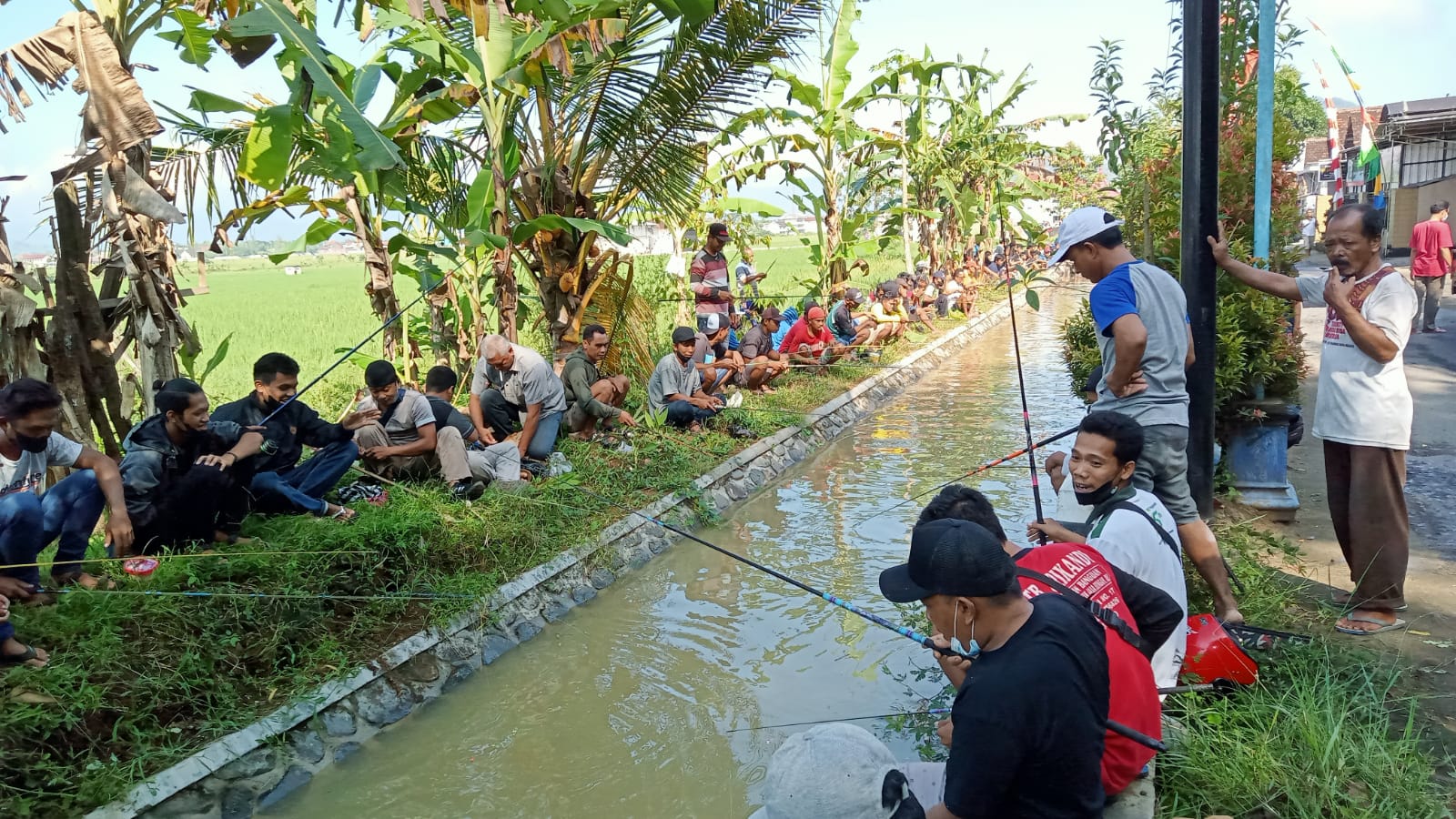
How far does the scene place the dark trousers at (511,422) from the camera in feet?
24.5

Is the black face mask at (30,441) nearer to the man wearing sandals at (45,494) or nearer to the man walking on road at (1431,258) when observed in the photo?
the man wearing sandals at (45,494)

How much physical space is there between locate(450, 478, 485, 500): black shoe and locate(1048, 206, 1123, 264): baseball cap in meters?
4.21

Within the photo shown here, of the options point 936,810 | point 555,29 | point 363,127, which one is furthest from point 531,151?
point 936,810

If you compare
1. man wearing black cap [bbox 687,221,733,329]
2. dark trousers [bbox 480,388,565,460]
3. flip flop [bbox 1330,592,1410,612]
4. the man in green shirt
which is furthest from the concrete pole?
man wearing black cap [bbox 687,221,733,329]

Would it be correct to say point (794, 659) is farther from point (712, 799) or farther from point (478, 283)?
point (478, 283)

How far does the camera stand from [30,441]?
174 inches

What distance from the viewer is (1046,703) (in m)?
2.06

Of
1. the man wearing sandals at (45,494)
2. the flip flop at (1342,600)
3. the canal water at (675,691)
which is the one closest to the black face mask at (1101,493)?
the canal water at (675,691)

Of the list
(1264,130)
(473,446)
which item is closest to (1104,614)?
(1264,130)

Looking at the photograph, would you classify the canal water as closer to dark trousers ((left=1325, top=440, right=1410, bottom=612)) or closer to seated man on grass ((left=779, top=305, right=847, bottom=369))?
dark trousers ((left=1325, top=440, right=1410, bottom=612))

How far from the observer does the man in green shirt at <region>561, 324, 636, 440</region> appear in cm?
804

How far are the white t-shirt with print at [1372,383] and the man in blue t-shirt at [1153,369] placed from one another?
882mm

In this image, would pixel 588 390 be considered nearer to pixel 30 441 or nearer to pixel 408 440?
pixel 408 440

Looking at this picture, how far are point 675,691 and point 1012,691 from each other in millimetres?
2929
